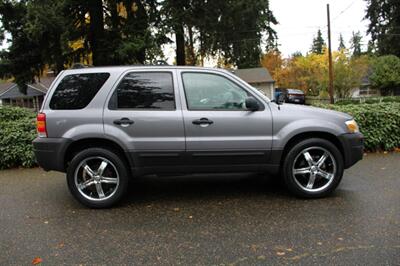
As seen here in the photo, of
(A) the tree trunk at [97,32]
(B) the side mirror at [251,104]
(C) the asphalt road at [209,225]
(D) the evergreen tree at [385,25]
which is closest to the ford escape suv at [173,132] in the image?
(B) the side mirror at [251,104]

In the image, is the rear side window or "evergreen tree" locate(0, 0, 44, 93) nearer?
the rear side window

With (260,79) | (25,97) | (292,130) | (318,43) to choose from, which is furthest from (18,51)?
(318,43)

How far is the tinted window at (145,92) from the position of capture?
5.26 m

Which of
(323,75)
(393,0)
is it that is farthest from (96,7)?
(393,0)

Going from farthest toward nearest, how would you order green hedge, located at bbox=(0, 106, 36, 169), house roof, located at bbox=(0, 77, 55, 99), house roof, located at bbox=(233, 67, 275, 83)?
house roof, located at bbox=(233, 67, 275, 83), house roof, located at bbox=(0, 77, 55, 99), green hedge, located at bbox=(0, 106, 36, 169)

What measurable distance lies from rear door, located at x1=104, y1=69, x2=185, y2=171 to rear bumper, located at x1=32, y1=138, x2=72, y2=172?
62 cm

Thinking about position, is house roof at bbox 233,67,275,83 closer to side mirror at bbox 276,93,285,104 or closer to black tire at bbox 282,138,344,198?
side mirror at bbox 276,93,285,104

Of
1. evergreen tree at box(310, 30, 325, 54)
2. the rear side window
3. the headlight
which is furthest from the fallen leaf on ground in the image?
Answer: evergreen tree at box(310, 30, 325, 54)

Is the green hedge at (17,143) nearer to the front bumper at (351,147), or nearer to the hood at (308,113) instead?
the hood at (308,113)

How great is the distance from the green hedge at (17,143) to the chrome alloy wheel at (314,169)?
5.41 meters

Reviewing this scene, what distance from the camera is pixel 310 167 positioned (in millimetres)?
5375

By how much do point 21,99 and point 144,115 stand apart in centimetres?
4356

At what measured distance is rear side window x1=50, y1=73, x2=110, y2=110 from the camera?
5.25 meters

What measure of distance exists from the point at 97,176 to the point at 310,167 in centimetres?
282
